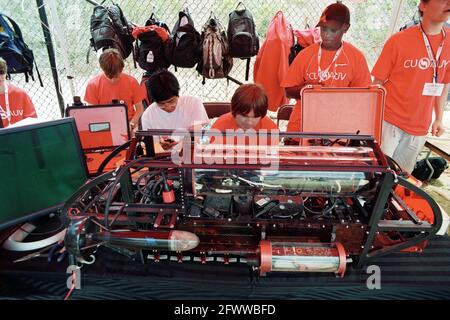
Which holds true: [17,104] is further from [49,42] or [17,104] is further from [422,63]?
[422,63]

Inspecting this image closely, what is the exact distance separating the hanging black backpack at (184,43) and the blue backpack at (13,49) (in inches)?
62.0

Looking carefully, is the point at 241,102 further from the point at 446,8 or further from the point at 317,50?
the point at 446,8

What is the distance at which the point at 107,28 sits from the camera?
3479 mm

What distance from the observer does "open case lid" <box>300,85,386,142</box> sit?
2.11 m

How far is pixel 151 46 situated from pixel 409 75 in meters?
2.71

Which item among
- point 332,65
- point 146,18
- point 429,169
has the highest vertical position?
point 146,18

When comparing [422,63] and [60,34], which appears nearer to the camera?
[422,63]

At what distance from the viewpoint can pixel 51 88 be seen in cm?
471

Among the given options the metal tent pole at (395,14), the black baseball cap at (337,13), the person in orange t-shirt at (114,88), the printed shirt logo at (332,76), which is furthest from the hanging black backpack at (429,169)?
the person in orange t-shirt at (114,88)

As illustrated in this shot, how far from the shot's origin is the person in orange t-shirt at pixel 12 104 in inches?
105

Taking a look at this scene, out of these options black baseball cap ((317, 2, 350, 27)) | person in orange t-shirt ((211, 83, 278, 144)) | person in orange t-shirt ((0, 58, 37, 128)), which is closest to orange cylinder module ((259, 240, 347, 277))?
person in orange t-shirt ((211, 83, 278, 144))

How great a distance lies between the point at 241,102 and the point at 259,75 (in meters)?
2.08

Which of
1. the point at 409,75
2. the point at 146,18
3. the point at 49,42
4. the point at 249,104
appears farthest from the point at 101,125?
the point at 146,18
